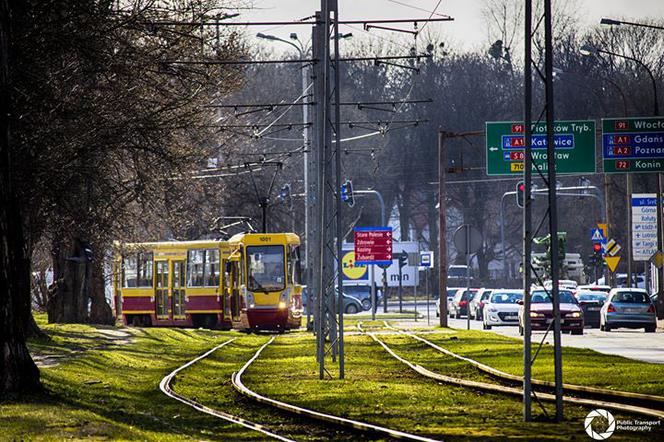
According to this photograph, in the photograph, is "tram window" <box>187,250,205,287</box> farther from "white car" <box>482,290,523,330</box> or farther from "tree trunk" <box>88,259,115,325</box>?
"white car" <box>482,290,523,330</box>

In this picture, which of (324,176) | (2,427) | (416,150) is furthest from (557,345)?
(416,150)

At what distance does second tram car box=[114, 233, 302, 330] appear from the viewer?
159 feet

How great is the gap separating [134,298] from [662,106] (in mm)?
27840

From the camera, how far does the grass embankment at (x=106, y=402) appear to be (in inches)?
645

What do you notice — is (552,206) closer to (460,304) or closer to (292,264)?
(292,264)

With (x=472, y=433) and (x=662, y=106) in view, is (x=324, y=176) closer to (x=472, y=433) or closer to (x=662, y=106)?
(x=472, y=433)

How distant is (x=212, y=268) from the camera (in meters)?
50.2

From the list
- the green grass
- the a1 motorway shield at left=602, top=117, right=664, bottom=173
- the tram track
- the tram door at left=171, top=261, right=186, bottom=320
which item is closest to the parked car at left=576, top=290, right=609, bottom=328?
the a1 motorway shield at left=602, top=117, right=664, bottom=173

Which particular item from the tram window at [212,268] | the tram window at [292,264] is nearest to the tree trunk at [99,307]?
the tram window at [212,268]

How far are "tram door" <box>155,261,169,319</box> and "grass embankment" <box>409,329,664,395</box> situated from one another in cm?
1434

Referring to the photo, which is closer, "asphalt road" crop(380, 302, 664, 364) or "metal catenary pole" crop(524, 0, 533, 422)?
"metal catenary pole" crop(524, 0, 533, 422)

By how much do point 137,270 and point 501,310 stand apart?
1349 centimetres

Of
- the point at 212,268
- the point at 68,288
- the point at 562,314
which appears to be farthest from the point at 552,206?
the point at 212,268

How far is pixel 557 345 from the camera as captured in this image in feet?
53.9
